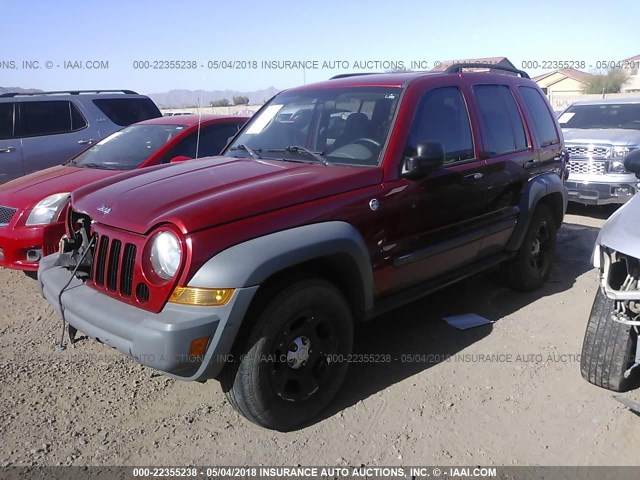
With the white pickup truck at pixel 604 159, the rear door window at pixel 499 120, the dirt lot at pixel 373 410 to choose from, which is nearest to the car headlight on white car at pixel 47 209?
the dirt lot at pixel 373 410

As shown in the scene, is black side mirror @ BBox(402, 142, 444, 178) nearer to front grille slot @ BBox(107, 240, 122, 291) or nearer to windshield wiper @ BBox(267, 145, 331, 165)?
windshield wiper @ BBox(267, 145, 331, 165)

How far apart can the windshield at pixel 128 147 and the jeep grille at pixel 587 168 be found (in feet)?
19.1

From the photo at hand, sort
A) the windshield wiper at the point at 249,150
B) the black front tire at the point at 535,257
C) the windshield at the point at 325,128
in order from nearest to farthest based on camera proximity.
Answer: the windshield at the point at 325,128
the windshield wiper at the point at 249,150
the black front tire at the point at 535,257

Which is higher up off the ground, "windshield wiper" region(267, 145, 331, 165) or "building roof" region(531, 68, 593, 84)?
"building roof" region(531, 68, 593, 84)

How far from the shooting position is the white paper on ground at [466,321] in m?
4.43

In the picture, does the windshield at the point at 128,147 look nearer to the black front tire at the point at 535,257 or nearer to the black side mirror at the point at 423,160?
the black side mirror at the point at 423,160

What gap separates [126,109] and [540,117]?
621cm

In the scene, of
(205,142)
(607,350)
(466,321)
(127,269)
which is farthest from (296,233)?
(205,142)

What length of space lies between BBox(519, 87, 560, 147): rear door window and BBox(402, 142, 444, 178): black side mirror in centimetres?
196

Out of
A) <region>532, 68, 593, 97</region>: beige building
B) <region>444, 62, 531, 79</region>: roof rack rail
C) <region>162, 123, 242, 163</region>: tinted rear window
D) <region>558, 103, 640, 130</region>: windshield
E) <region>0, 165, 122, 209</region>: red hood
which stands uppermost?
<region>532, 68, 593, 97</region>: beige building

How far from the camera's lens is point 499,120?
4.57 metres

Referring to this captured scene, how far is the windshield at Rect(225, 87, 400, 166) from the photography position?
144 inches

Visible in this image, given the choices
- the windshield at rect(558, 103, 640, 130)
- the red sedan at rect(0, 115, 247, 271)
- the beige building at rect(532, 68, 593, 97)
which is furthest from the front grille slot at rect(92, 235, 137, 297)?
the beige building at rect(532, 68, 593, 97)

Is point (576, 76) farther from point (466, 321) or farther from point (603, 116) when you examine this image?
point (466, 321)
